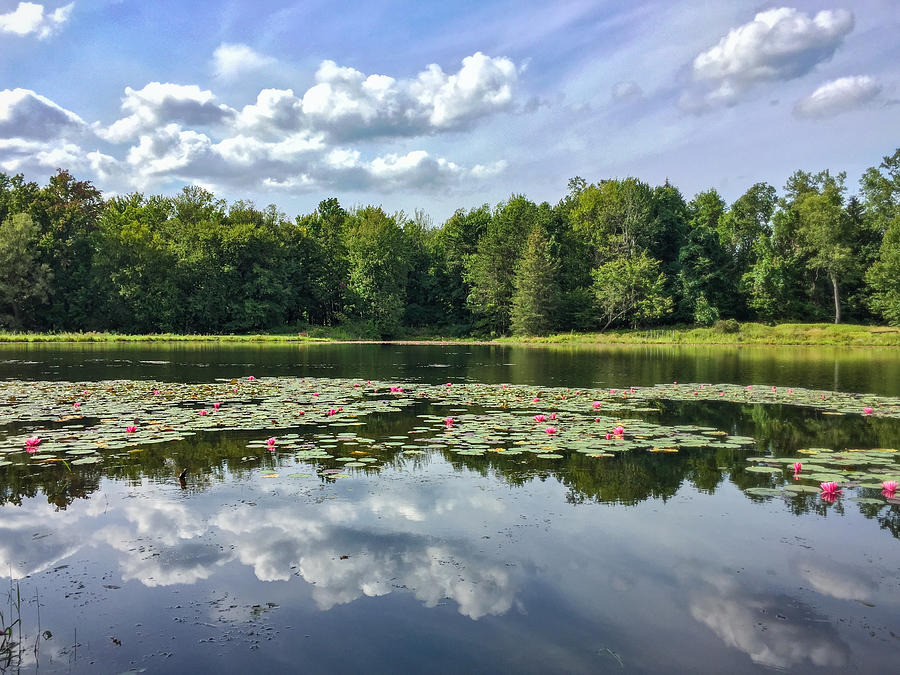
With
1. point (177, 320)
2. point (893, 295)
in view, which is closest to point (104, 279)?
point (177, 320)

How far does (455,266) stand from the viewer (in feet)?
223

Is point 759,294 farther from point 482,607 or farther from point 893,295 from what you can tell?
point 482,607

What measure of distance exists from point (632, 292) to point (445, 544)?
55.9 m

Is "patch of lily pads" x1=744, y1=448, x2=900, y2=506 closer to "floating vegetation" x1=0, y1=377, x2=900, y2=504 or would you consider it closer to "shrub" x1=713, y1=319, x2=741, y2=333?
"floating vegetation" x1=0, y1=377, x2=900, y2=504

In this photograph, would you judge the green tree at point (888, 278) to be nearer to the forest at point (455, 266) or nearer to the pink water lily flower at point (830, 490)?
the forest at point (455, 266)

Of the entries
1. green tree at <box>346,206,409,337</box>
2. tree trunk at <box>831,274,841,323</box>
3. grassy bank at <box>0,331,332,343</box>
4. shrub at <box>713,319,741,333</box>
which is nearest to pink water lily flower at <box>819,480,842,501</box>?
grassy bank at <box>0,331,332,343</box>

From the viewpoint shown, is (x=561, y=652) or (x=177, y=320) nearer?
(x=561, y=652)

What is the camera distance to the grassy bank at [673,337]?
156 feet

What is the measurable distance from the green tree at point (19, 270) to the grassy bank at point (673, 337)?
6914mm

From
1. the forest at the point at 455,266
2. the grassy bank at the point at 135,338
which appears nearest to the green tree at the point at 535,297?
the forest at the point at 455,266

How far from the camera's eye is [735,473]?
7.47 meters

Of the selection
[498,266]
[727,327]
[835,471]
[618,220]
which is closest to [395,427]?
[835,471]

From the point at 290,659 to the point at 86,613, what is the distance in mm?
1496

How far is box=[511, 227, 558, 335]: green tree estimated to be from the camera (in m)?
57.2
